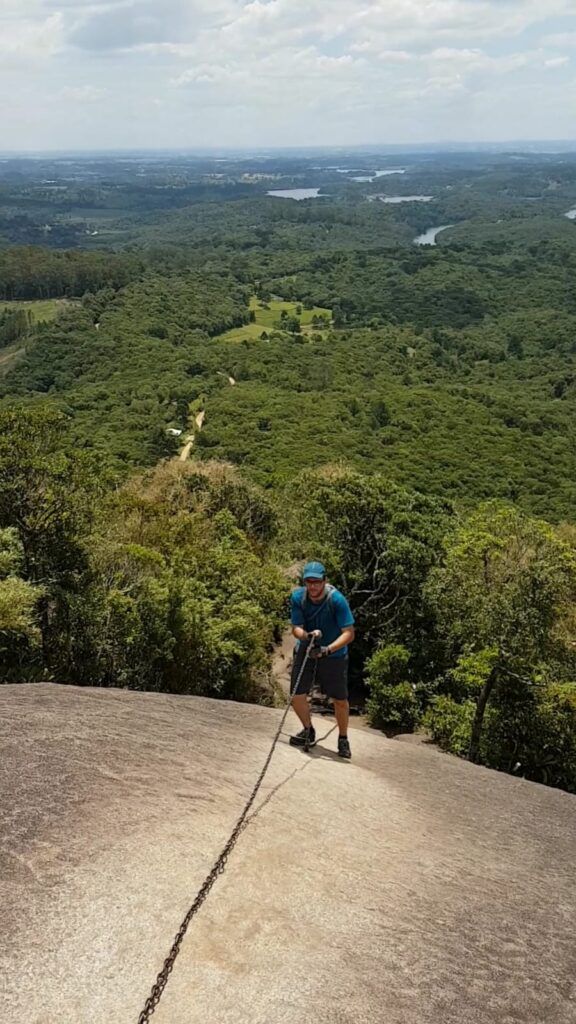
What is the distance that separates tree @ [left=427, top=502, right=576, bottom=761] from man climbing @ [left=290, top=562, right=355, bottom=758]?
23.8 feet

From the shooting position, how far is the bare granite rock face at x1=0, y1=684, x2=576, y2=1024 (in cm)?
474

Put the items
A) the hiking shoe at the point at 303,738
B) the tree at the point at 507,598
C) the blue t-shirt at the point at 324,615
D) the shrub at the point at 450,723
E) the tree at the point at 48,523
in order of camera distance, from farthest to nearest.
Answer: the shrub at the point at 450,723
the tree at the point at 48,523
the tree at the point at 507,598
the hiking shoe at the point at 303,738
the blue t-shirt at the point at 324,615

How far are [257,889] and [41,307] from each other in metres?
162

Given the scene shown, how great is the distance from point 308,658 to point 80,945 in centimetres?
457

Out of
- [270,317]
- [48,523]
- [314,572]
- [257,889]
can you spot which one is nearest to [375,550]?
[48,523]

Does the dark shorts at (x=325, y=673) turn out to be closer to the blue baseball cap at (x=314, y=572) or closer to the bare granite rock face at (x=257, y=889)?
the bare granite rock face at (x=257, y=889)

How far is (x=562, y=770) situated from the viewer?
17.6m

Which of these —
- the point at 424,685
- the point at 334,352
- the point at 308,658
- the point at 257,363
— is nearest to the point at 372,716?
the point at 424,685

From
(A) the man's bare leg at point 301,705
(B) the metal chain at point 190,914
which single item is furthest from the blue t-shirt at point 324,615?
(B) the metal chain at point 190,914

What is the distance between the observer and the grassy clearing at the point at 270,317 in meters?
145

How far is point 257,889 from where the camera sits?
18.7ft

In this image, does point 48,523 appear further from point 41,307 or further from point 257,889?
point 41,307

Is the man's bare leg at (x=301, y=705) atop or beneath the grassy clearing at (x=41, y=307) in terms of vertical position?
beneath

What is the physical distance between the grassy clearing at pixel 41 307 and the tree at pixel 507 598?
137957mm
